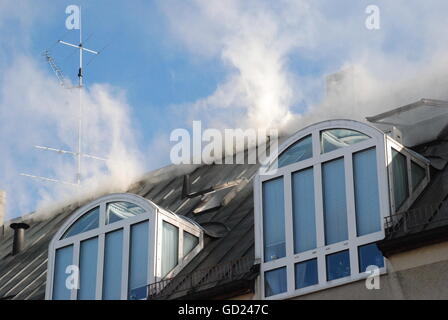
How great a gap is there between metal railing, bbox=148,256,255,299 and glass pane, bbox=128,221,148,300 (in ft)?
1.96

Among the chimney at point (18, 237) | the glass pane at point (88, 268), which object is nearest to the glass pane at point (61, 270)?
the glass pane at point (88, 268)

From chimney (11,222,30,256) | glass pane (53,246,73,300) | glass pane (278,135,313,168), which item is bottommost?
glass pane (53,246,73,300)

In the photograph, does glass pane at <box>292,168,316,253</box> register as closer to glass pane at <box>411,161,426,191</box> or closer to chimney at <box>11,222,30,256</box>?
glass pane at <box>411,161,426,191</box>

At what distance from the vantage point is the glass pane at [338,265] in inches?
1086

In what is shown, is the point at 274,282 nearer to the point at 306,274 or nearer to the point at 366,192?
the point at 306,274

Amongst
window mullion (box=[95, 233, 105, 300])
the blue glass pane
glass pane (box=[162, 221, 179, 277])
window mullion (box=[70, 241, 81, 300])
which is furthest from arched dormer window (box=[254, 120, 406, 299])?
window mullion (box=[70, 241, 81, 300])

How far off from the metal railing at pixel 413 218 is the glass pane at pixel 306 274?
1952mm

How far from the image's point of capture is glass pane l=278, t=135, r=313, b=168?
30000 mm

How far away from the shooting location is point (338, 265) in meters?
27.8

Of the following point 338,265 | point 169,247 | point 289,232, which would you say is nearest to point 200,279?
point 169,247

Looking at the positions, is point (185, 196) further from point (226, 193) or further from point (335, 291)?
point (335, 291)

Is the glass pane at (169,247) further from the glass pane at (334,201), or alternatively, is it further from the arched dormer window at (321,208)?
the glass pane at (334,201)

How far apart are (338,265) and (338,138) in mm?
3257
